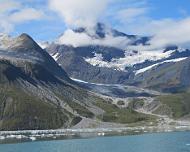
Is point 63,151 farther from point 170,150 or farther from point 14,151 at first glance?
point 170,150

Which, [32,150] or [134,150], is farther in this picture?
[32,150]

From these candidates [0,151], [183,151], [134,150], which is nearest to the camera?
[183,151]

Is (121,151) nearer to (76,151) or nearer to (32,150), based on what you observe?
(76,151)

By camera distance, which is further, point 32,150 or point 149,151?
point 32,150

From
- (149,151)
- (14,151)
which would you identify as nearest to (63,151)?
(14,151)

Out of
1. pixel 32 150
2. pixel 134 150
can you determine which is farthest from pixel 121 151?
pixel 32 150

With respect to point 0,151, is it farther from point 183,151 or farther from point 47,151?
point 183,151

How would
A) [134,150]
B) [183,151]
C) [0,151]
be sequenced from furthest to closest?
[0,151], [134,150], [183,151]
